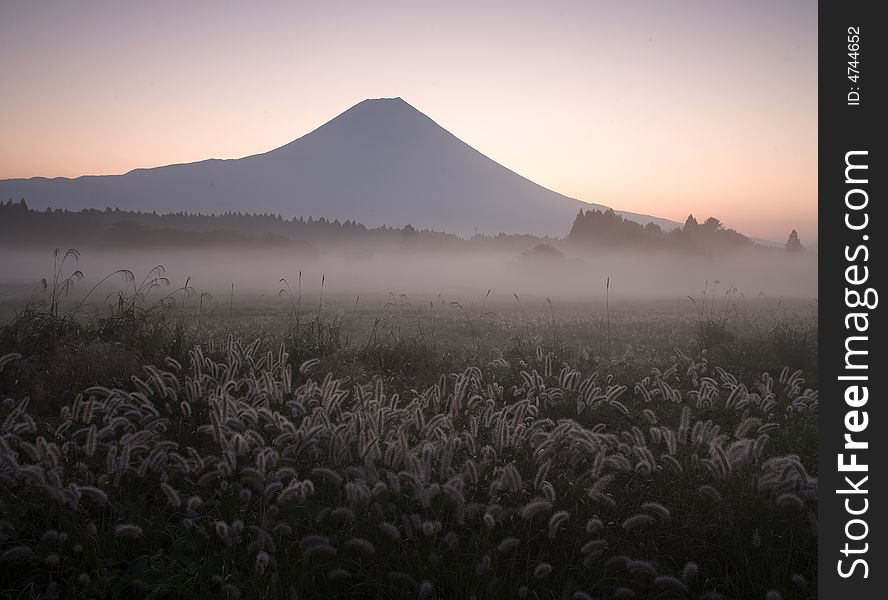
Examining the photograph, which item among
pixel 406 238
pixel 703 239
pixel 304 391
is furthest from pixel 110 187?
pixel 304 391

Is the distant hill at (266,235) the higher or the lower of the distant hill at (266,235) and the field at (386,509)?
the higher

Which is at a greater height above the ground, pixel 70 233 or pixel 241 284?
pixel 70 233

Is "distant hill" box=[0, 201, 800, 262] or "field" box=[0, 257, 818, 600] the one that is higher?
"distant hill" box=[0, 201, 800, 262]

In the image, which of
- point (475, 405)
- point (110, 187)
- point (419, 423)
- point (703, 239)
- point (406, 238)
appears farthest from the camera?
point (110, 187)

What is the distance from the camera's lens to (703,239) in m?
57.8

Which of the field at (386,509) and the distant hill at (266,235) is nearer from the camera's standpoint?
the field at (386,509)

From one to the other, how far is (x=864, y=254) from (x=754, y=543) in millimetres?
1825

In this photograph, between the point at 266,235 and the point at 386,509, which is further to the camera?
the point at 266,235

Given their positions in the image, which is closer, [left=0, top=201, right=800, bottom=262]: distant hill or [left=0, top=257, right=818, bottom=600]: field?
[left=0, top=257, right=818, bottom=600]: field

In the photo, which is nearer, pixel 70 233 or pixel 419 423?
pixel 419 423

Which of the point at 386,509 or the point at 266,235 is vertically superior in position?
the point at 266,235

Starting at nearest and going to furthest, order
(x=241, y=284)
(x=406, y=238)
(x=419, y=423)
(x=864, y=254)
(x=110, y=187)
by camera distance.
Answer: (x=864, y=254)
(x=419, y=423)
(x=241, y=284)
(x=406, y=238)
(x=110, y=187)

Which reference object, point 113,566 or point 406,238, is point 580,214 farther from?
point 113,566

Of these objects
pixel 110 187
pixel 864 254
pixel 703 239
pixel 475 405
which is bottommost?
pixel 475 405
